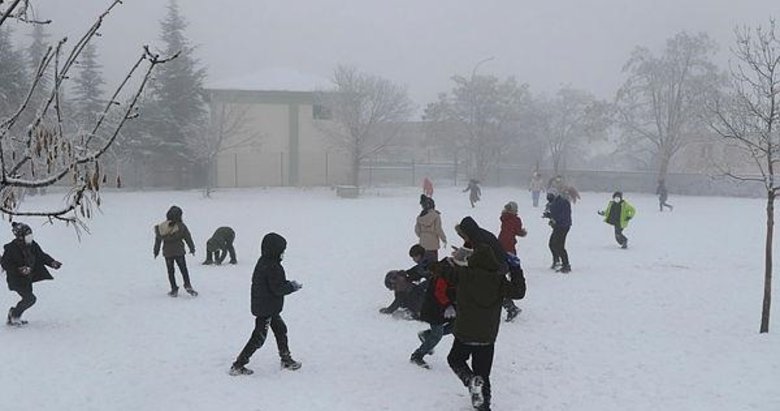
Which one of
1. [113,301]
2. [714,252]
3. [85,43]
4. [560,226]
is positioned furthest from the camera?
[714,252]

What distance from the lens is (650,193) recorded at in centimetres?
4391

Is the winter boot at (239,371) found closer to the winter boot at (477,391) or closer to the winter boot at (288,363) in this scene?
the winter boot at (288,363)

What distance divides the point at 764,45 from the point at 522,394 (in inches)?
219

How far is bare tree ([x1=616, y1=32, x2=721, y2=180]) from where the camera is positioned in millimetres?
44031

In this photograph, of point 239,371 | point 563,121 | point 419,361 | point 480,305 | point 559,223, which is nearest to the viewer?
point 480,305

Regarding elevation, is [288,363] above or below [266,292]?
below

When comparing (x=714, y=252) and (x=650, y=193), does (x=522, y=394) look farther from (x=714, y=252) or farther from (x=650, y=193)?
(x=650, y=193)

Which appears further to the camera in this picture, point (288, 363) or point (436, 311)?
point (288, 363)

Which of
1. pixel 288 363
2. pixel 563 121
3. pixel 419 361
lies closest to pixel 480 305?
pixel 419 361

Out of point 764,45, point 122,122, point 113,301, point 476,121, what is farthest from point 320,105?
point 122,122

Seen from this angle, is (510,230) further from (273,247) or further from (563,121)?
(563,121)

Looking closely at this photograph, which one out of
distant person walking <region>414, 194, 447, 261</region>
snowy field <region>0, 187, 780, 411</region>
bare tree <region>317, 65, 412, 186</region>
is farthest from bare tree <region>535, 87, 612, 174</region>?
distant person walking <region>414, 194, 447, 261</region>

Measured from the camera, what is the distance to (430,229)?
11461mm

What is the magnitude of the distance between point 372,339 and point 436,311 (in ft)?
6.09
